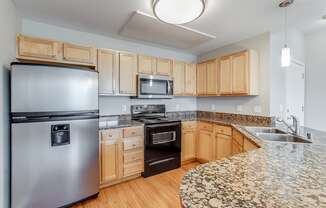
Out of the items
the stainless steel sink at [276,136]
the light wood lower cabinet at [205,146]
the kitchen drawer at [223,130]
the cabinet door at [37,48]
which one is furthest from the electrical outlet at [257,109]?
the cabinet door at [37,48]

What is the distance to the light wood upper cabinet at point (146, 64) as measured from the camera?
3.04 metres

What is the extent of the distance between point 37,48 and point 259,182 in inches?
108

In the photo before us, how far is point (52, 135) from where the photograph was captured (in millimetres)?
1854

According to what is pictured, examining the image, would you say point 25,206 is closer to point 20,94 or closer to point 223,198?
point 20,94

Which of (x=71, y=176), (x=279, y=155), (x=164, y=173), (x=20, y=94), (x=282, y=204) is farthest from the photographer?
(x=164, y=173)

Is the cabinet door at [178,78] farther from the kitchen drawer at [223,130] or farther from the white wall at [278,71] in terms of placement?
the white wall at [278,71]

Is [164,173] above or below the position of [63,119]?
below

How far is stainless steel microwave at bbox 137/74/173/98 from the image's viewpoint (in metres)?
3.01

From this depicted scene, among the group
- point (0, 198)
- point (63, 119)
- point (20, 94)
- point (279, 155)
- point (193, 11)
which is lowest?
point (0, 198)

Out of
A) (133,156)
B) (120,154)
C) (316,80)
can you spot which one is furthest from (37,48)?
(316,80)

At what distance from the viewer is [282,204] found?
0.61 meters

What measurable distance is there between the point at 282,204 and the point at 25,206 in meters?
2.29

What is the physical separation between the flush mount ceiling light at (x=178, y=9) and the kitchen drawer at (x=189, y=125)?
206cm

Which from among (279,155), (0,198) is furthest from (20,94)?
(279,155)
